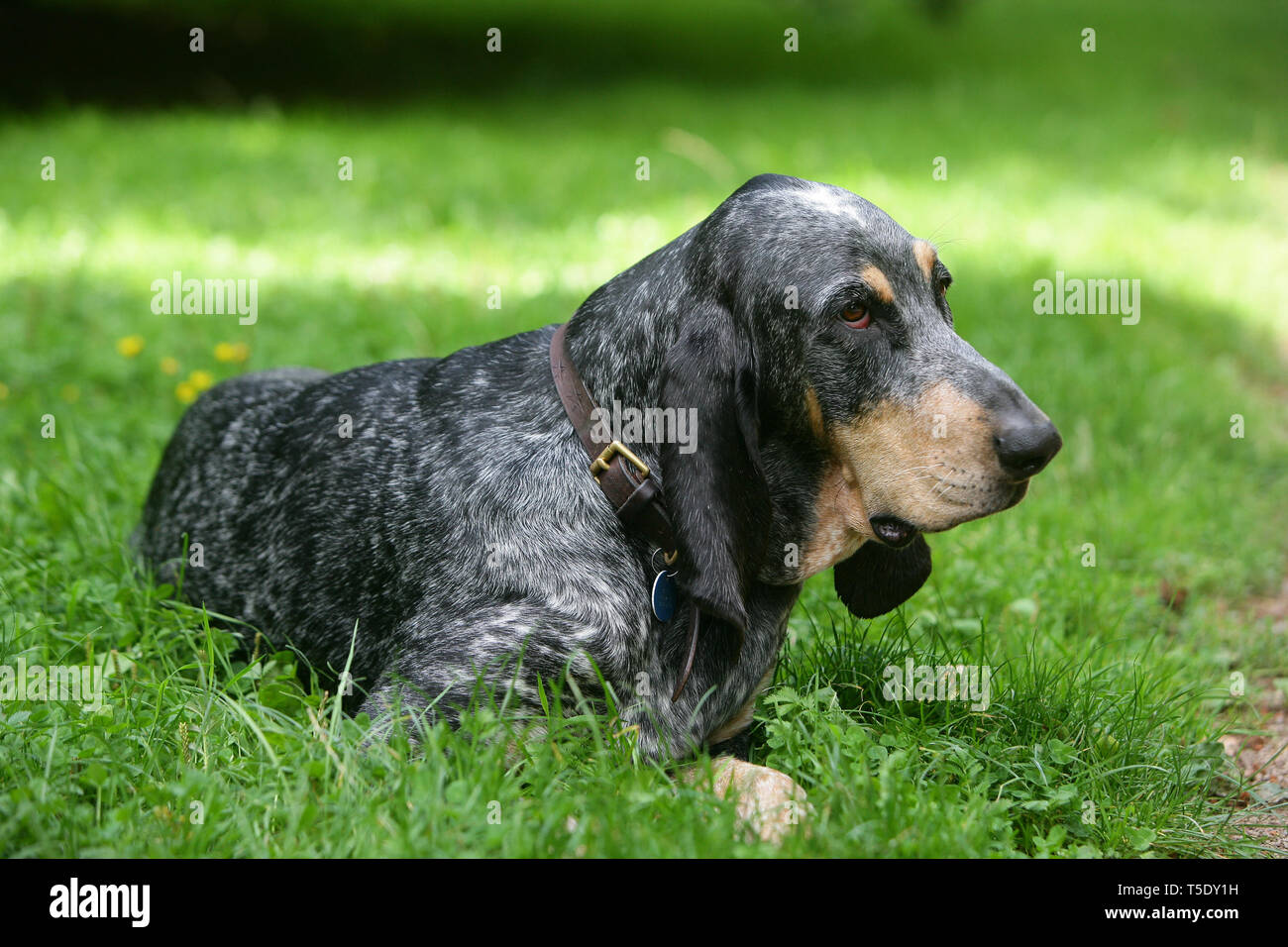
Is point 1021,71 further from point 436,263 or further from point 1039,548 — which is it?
point 1039,548

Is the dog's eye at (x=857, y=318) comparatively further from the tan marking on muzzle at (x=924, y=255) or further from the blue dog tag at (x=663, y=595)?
the blue dog tag at (x=663, y=595)

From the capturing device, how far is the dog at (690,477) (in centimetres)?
315

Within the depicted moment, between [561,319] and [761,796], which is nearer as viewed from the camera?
[761,796]

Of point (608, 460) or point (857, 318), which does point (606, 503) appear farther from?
point (857, 318)

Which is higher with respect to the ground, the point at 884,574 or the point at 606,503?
the point at 606,503

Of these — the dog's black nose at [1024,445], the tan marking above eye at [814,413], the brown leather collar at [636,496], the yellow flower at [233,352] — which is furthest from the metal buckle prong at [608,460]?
the yellow flower at [233,352]

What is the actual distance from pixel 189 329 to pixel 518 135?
7701mm

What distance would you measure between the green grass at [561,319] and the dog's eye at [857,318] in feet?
3.70

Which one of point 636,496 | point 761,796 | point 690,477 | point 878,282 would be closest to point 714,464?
point 690,477

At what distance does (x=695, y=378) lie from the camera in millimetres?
3184

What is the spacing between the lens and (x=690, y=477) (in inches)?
124

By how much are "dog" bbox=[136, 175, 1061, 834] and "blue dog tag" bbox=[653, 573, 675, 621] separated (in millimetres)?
14

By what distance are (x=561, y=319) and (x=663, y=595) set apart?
4159 mm
